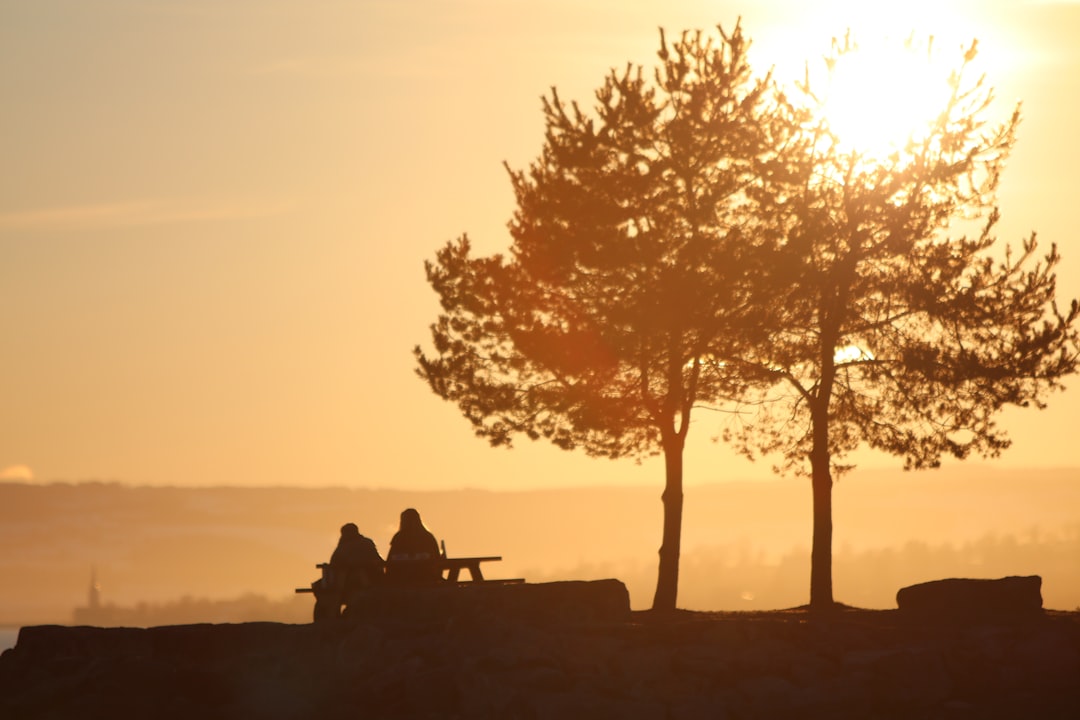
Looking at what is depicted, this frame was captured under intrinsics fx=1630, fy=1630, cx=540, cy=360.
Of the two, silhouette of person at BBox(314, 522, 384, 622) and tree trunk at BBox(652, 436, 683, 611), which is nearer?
silhouette of person at BBox(314, 522, 384, 622)

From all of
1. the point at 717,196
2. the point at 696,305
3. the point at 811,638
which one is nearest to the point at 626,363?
the point at 696,305

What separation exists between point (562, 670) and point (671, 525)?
31.6 feet

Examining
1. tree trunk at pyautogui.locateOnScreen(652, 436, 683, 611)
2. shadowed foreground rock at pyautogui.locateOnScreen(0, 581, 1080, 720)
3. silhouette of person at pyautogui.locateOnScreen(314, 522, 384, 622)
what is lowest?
shadowed foreground rock at pyautogui.locateOnScreen(0, 581, 1080, 720)

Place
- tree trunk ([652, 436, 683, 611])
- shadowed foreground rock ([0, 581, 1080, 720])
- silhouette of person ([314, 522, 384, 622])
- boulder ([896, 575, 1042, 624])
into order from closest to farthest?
shadowed foreground rock ([0, 581, 1080, 720])
silhouette of person ([314, 522, 384, 622])
boulder ([896, 575, 1042, 624])
tree trunk ([652, 436, 683, 611])

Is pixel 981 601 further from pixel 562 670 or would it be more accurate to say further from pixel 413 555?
pixel 413 555

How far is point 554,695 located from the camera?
23.8 m

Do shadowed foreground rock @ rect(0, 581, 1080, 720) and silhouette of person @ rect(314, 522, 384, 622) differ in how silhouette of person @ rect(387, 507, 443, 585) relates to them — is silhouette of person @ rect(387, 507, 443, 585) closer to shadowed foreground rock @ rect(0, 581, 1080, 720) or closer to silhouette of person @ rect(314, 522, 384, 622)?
silhouette of person @ rect(314, 522, 384, 622)

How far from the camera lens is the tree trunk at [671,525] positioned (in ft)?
108

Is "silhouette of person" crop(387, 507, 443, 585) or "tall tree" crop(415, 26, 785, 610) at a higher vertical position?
"tall tree" crop(415, 26, 785, 610)

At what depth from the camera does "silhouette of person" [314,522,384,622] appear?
27094 mm

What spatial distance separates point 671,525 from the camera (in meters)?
33.7

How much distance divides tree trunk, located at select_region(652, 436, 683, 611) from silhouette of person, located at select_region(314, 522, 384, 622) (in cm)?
742

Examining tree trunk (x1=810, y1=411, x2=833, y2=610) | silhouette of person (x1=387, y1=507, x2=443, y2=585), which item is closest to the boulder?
tree trunk (x1=810, y1=411, x2=833, y2=610)

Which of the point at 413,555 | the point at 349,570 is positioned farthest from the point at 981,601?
the point at 349,570
